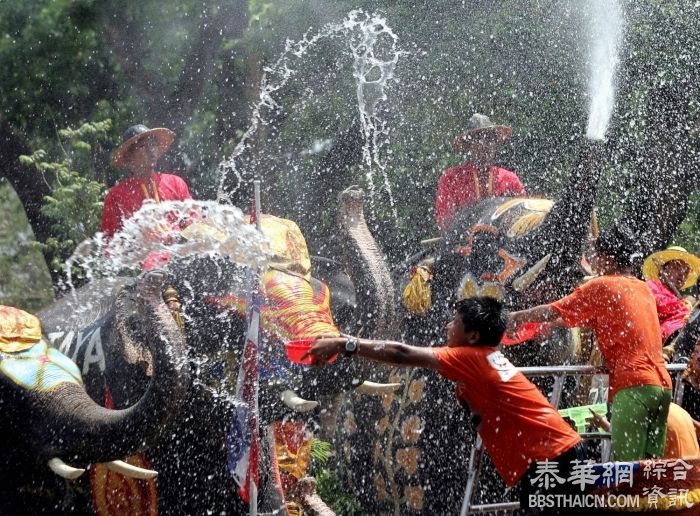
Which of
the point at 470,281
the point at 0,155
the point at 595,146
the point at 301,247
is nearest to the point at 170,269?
the point at 301,247

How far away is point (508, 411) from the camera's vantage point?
402cm

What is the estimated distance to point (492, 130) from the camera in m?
7.16

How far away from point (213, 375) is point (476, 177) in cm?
238

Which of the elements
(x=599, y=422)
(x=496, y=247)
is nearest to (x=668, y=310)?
(x=496, y=247)

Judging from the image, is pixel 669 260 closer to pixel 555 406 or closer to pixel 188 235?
pixel 555 406

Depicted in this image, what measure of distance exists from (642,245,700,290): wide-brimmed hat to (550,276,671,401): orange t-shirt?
2.01 metres

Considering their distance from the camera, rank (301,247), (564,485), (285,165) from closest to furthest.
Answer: (564,485)
(301,247)
(285,165)

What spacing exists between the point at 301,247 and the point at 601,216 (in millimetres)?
4092

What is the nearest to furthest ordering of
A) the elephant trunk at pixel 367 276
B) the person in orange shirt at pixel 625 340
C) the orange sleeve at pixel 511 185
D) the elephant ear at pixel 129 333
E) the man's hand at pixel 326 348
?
the man's hand at pixel 326 348 → the person in orange shirt at pixel 625 340 → the elephant ear at pixel 129 333 → the elephant trunk at pixel 367 276 → the orange sleeve at pixel 511 185

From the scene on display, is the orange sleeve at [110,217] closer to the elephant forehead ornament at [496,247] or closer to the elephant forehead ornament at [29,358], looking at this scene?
the elephant forehead ornament at [29,358]

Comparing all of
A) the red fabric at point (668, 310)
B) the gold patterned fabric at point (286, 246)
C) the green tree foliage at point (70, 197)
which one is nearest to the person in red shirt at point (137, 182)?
the gold patterned fabric at point (286, 246)

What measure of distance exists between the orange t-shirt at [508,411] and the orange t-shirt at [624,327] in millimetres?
563

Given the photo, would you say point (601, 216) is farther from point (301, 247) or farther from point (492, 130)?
point (301, 247)

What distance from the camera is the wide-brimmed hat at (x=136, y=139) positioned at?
648 cm
